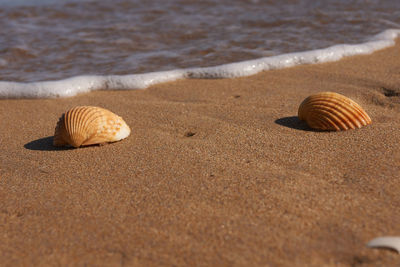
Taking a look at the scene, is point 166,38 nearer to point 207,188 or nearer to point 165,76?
point 165,76

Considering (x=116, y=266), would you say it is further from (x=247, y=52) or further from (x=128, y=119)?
(x=247, y=52)

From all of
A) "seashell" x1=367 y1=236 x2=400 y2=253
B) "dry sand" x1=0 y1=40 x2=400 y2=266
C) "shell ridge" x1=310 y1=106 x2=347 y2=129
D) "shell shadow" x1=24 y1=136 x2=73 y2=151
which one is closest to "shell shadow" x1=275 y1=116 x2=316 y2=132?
"dry sand" x1=0 y1=40 x2=400 y2=266

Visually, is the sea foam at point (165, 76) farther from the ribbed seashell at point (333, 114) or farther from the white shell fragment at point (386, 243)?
the white shell fragment at point (386, 243)

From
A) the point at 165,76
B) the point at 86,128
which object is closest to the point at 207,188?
the point at 86,128

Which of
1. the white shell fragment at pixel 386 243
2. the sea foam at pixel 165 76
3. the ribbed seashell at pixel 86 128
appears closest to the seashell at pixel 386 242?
the white shell fragment at pixel 386 243

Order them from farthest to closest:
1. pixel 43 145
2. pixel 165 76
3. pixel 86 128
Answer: pixel 165 76
pixel 43 145
pixel 86 128

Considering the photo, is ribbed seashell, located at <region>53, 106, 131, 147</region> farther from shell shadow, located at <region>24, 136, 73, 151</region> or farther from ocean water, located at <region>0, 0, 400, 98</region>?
ocean water, located at <region>0, 0, 400, 98</region>

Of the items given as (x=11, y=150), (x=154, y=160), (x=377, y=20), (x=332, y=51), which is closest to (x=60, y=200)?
(x=154, y=160)
